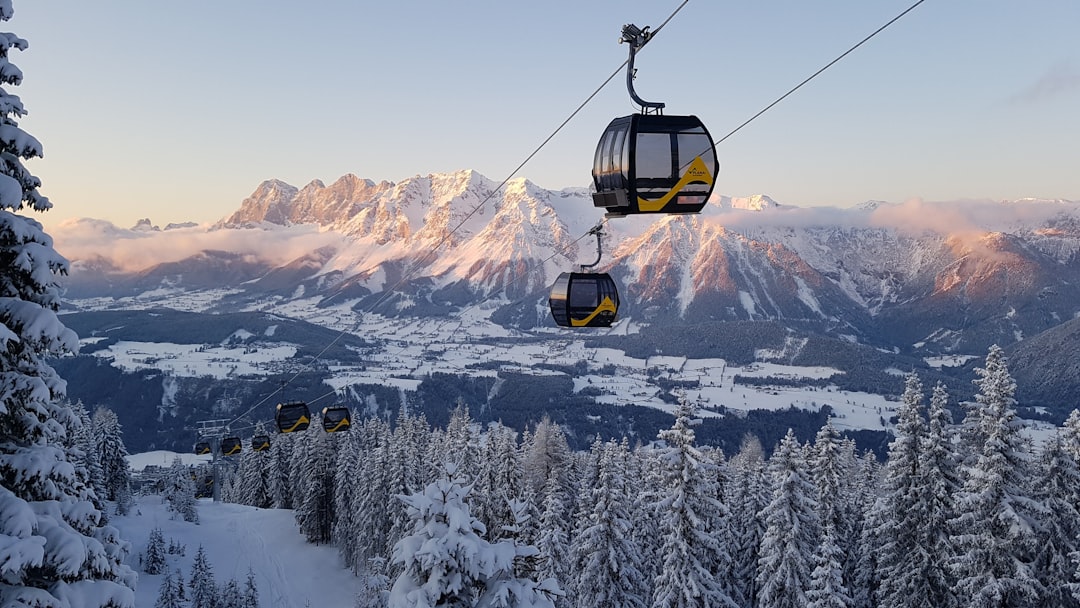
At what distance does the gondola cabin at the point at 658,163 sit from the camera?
30.9 ft

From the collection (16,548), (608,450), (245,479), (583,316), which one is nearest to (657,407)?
(245,479)

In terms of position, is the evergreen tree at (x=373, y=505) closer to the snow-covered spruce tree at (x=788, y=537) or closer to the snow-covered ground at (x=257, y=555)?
the snow-covered ground at (x=257, y=555)

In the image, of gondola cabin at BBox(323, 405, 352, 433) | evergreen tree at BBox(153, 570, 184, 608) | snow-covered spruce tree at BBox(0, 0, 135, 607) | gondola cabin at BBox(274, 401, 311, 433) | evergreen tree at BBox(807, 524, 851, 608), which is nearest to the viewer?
snow-covered spruce tree at BBox(0, 0, 135, 607)

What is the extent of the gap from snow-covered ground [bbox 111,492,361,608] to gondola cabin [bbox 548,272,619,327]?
113 ft

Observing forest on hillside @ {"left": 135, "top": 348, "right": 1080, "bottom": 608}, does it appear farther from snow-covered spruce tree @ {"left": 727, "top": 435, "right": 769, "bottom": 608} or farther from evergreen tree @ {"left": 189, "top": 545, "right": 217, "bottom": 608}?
evergreen tree @ {"left": 189, "top": 545, "right": 217, "bottom": 608}

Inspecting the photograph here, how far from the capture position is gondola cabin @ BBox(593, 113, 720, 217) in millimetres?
9406

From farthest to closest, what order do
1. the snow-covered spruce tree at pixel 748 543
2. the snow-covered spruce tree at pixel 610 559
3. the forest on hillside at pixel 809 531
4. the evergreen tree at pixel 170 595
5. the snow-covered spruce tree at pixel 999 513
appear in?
the evergreen tree at pixel 170 595 < the snow-covered spruce tree at pixel 748 543 < the snow-covered spruce tree at pixel 610 559 < the snow-covered spruce tree at pixel 999 513 < the forest on hillside at pixel 809 531

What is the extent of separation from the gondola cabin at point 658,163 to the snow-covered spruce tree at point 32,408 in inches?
281

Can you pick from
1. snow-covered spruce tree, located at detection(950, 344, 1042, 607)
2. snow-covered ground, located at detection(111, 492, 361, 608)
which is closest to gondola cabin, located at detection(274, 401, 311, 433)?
snow-covered ground, located at detection(111, 492, 361, 608)

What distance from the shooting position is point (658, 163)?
943 cm

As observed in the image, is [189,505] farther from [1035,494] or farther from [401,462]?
[1035,494]

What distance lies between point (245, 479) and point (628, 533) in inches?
2522

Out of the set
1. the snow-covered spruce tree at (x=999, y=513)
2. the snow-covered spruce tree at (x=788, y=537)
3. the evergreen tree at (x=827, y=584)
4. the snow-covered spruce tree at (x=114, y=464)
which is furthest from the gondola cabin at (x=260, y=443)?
the snow-covered spruce tree at (x=999, y=513)

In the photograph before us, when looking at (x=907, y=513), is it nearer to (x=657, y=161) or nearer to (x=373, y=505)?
(x=657, y=161)
